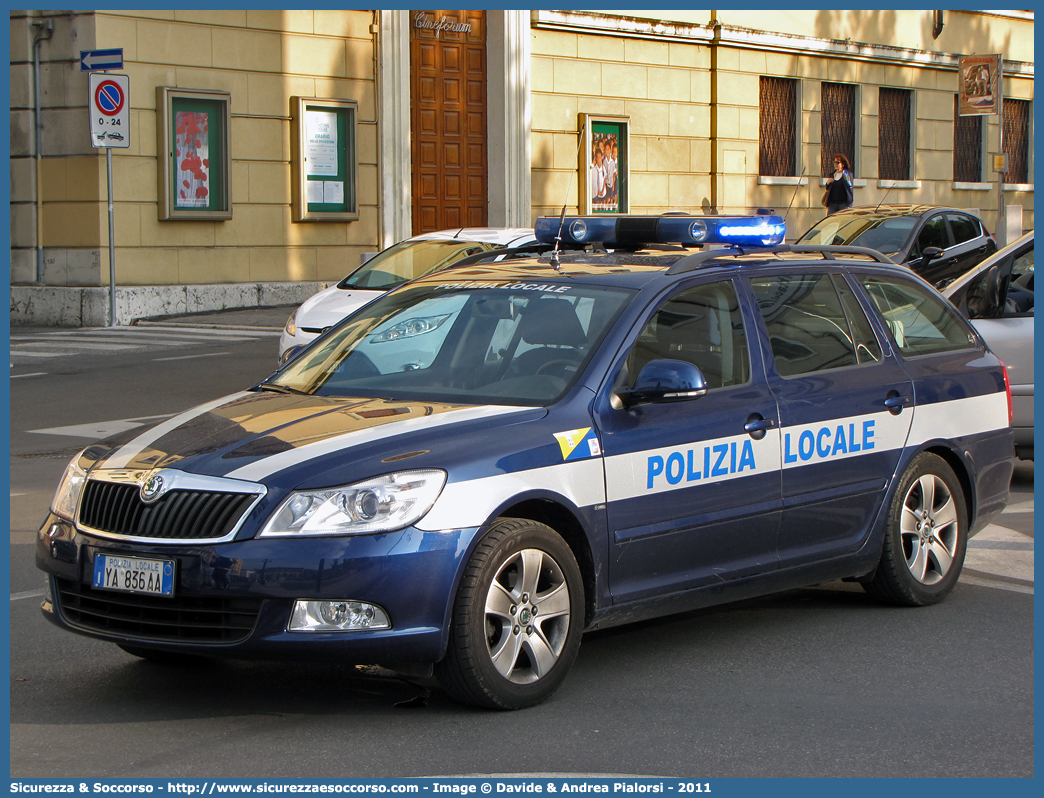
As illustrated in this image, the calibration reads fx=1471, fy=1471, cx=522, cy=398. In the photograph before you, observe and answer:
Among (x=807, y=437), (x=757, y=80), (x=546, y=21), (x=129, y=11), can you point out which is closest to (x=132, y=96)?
(x=129, y=11)

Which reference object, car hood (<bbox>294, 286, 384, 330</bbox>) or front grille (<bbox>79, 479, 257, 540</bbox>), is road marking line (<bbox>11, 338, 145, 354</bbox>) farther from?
front grille (<bbox>79, 479, 257, 540</bbox>)

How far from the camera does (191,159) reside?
21531 mm

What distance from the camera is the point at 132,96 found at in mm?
20703

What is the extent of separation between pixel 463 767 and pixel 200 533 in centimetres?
111

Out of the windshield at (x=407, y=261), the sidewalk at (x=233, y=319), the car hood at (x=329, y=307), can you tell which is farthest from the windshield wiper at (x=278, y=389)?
the sidewalk at (x=233, y=319)

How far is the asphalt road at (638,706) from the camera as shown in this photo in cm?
436

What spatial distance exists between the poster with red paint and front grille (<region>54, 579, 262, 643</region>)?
17177 millimetres

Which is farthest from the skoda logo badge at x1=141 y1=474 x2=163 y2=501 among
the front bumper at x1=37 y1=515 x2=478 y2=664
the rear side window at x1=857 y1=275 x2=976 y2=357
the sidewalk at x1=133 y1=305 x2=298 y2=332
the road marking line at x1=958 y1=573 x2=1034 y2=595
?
the sidewalk at x1=133 y1=305 x2=298 y2=332

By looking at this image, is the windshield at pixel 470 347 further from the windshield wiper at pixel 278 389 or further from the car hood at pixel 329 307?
the car hood at pixel 329 307

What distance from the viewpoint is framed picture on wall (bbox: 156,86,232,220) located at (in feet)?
68.8

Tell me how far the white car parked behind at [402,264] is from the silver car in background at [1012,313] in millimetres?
4628

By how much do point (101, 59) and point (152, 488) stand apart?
51.4 feet

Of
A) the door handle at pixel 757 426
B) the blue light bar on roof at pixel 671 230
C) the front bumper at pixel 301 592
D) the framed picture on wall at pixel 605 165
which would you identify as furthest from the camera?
the framed picture on wall at pixel 605 165

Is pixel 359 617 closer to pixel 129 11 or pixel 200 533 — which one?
pixel 200 533
